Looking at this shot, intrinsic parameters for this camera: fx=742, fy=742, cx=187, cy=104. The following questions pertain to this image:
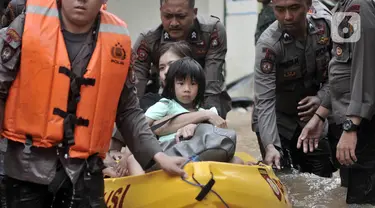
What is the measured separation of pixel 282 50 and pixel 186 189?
85.4 inches

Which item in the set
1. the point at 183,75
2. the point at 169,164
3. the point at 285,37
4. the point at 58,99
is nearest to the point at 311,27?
the point at 285,37

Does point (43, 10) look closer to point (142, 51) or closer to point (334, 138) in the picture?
point (142, 51)

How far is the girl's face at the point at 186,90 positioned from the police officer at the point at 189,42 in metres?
1.06

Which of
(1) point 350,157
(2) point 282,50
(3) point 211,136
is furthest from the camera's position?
(2) point 282,50

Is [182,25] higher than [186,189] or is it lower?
higher

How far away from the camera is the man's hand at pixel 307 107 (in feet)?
19.4

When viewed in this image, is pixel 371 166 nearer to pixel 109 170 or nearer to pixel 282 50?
pixel 282 50

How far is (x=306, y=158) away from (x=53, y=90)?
11.0ft

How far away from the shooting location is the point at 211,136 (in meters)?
4.32

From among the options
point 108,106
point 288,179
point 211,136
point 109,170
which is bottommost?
point 288,179

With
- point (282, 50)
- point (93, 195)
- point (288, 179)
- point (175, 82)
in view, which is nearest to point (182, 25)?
point (282, 50)

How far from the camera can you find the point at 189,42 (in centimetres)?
607

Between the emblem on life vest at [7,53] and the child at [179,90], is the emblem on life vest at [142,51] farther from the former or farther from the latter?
the emblem on life vest at [7,53]

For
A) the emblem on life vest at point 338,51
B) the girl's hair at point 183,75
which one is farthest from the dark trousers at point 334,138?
the girl's hair at point 183,75
